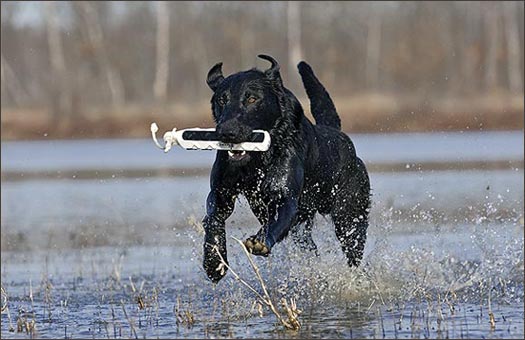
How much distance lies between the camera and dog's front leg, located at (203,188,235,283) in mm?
6527

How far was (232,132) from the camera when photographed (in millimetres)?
6207

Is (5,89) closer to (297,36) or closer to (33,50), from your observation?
(33,50)

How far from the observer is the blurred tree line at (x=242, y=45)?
44.2 meters

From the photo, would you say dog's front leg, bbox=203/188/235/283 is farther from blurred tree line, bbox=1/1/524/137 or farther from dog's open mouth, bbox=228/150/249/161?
blurred tree line, bbox=1/1/524/137

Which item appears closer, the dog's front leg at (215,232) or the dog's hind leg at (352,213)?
the dog's front leg at (215,232)

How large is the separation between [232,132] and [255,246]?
2.40 feet

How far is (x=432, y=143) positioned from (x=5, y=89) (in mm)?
23061

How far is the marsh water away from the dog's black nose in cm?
97

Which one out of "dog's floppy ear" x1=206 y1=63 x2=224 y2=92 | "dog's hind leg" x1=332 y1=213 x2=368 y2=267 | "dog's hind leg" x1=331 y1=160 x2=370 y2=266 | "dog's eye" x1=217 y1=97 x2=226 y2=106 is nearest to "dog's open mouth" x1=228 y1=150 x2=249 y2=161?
"dog's eye" x1=217 y1=97 x2=226 y2=106

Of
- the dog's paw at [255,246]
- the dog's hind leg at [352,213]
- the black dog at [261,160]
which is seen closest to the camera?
the dog's paw at [255,246]

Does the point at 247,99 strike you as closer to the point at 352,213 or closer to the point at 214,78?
the point at 214,78

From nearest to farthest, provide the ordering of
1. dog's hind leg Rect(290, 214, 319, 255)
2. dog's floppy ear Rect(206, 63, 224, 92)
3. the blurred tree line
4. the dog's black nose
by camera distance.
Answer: the dog's black nose → dog's floppy ear Rect(206, 63, 224, 92) → dog's hind leg Rect(290, 214, 319, 255) → the blurred tree line

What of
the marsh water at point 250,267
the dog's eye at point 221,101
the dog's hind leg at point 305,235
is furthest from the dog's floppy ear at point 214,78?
the dog's hind leg at point 305,235

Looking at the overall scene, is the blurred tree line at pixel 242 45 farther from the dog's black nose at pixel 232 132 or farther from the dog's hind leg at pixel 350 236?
the dog's black nose at pixel 232 132
